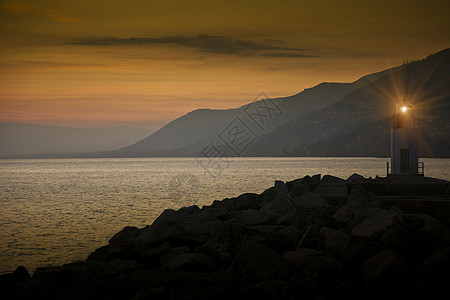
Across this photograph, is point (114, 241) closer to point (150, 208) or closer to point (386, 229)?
point (386, 229)

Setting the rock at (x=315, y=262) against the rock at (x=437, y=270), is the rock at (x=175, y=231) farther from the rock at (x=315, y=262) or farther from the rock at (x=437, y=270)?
the rock at (x=437, y=270)

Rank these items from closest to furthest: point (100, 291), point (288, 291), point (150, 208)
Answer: point (288, 291)
point (100, 291)
point (150, 208)

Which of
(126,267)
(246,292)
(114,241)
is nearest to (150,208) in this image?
(114,241)

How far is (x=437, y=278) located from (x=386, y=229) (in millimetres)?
2117

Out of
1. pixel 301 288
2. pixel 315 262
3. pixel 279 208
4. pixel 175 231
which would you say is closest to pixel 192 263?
pixel 315 262

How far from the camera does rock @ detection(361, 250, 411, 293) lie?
7539 millimetres

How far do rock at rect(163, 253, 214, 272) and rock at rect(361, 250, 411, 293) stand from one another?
336 centimetres

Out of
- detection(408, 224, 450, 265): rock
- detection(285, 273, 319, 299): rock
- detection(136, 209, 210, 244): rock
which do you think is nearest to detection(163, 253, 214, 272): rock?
detection(136, 209, 210, 244): rock

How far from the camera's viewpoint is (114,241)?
46.6 feet

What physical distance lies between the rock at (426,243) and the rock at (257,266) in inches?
97.2

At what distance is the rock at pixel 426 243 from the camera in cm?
913

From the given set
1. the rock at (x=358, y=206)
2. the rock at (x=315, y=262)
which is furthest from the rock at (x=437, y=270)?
the rock at (x=358, y=206)

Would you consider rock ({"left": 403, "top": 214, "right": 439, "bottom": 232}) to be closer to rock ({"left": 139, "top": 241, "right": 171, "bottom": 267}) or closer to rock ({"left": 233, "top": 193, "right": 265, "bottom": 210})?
rock ({"left": 139, "top": 241, "right": 171, "bottom": 267})

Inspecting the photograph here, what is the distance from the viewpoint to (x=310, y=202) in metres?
16.7
